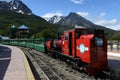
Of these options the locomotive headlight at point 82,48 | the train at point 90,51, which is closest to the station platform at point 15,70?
the train at point 90,51

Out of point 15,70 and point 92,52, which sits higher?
point 92,52

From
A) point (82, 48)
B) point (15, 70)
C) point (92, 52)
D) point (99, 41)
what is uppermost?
point (99, 41)

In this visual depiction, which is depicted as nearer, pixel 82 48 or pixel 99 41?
pixel 99 41

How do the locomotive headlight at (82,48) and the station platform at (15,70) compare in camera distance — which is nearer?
the station platform at (15,70)

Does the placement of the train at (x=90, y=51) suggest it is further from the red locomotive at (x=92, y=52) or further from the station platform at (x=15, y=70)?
the station platform at (x=15, y=70)

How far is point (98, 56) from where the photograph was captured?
51.7 ft

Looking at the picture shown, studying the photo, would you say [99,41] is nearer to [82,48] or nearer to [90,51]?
[90,51]

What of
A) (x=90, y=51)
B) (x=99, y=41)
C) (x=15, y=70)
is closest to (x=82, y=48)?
(x=90, y=51)

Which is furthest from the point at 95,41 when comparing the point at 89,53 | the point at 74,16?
the point at 74,16

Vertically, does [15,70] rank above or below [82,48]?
below

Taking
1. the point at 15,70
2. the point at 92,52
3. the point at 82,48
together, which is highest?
the point at 82,48

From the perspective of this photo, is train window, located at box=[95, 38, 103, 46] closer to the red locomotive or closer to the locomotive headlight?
the red locomotive

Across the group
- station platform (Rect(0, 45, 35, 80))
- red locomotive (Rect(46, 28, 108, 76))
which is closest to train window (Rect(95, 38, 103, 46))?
red locomotive (Rect(46, 28, 108, 76))

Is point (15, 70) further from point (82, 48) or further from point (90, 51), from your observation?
point (90, 51)
